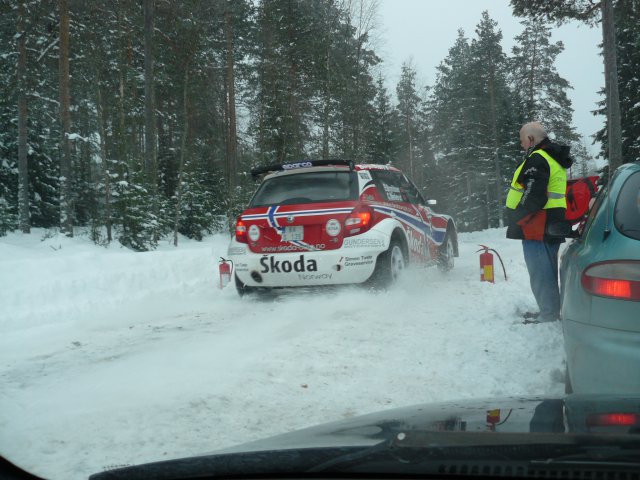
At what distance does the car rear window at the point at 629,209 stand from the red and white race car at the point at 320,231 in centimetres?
399

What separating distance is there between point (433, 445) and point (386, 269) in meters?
5.67

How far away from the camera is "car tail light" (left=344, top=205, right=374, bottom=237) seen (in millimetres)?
7371

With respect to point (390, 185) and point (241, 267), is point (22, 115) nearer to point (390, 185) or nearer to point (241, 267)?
point (241, 267)

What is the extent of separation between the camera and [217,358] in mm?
5090

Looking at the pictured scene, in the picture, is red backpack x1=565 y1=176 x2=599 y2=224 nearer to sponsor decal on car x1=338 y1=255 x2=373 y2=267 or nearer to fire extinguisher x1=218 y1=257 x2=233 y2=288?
sponsor decal on car x1=338 y1=255 x2=373 y2=267

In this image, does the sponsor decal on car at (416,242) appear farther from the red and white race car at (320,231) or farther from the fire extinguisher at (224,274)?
the fire extinguisher at (224,274)

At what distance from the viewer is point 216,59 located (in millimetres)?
32812

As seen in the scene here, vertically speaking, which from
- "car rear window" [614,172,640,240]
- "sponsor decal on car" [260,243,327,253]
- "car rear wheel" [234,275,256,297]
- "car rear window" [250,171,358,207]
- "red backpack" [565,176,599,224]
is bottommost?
"car rear wheel" [234,275,256,297]

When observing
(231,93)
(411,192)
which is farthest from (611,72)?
(231,93)

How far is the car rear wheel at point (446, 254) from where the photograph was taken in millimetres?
10547

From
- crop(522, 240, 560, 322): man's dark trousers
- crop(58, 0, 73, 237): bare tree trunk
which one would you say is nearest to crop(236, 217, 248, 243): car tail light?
crop(522, 240, 560, 322): man's dark trousers

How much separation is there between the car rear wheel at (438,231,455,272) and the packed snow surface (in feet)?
4.75

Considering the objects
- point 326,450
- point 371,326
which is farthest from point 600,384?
point 371,326

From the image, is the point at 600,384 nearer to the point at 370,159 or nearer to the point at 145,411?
the point at 145,411
